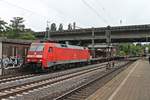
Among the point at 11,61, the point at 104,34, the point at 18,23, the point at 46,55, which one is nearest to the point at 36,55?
the point at 46,55

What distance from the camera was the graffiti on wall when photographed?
30.6 meters

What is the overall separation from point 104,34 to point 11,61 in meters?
49.3

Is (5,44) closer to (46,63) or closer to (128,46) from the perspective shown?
(46,63)

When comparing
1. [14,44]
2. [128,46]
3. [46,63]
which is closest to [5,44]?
[14,44]

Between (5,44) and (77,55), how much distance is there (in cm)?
1567

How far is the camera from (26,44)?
119 ft

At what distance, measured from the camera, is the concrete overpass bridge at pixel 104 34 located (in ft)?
241

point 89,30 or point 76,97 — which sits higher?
point 89,30

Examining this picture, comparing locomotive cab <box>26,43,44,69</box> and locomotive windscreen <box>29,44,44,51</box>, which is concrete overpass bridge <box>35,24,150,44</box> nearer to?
locomotive windscreen <box>29,44,44,51</box>

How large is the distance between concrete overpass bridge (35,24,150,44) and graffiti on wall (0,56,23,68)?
117ft

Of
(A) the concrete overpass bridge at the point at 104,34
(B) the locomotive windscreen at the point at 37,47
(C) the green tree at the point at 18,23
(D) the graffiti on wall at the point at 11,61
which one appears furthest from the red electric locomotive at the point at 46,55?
(C) the green tree at the point at 18,23

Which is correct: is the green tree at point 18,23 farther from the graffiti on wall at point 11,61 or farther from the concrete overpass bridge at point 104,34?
the graffiti on wall at point 11,61

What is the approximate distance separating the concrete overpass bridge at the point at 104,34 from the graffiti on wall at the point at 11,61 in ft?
117

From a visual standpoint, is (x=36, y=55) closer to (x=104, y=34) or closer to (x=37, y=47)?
(x=37, y=47)
